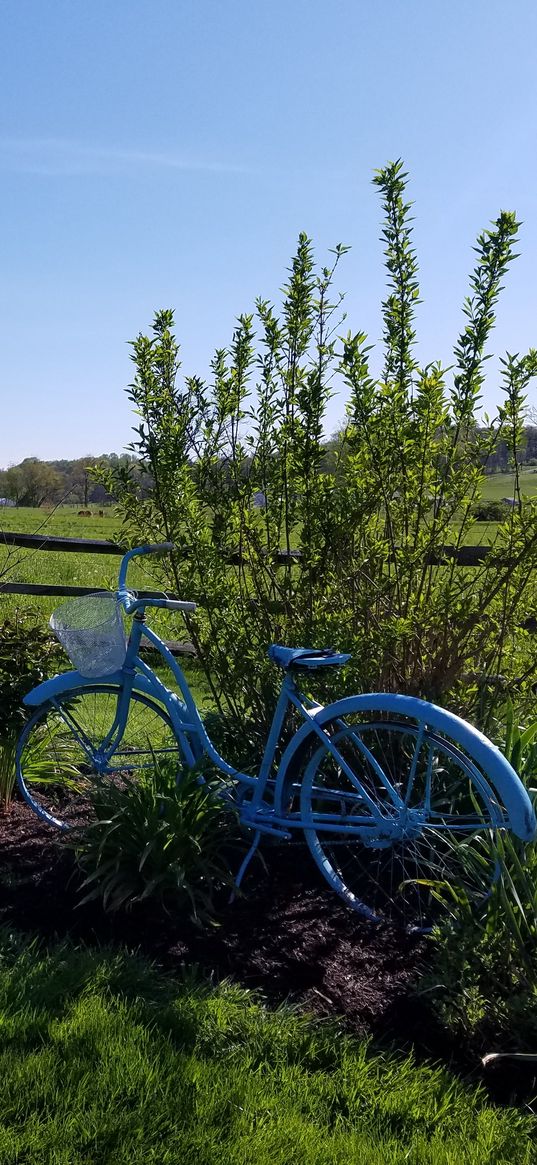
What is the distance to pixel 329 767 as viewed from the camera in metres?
4.11

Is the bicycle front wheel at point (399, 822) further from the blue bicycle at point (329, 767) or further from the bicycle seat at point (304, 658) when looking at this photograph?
the bicycle seat at point (304, 658)

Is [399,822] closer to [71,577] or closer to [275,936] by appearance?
[275,936]

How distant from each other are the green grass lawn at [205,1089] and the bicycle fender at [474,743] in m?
0.78

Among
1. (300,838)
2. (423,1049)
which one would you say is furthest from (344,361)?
(423,1049)

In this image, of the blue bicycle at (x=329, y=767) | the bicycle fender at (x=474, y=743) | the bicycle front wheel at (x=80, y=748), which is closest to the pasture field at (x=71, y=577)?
the bicycle front wheel at (x=80, y=748)

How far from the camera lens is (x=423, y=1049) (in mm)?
2818

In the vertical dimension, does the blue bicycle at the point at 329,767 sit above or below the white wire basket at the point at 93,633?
below

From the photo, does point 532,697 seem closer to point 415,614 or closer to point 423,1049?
point 415,614

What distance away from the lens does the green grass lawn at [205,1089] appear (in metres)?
2.33

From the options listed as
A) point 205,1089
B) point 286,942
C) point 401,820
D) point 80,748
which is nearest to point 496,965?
point 401,820

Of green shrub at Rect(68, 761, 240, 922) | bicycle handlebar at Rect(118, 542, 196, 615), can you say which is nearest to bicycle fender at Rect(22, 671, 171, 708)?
bicycle handlebar at Rect(118, 542, 196, 615)

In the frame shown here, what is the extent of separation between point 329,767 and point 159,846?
36.6 inches

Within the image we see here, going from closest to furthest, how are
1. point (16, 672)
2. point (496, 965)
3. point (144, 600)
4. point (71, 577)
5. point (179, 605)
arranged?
1. point (496, 965)
2. point (179, 605)
3. point (144, 600)
4. point (16, 672)
5. point (71, 577)

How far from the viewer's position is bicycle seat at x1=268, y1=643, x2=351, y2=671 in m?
3.43
